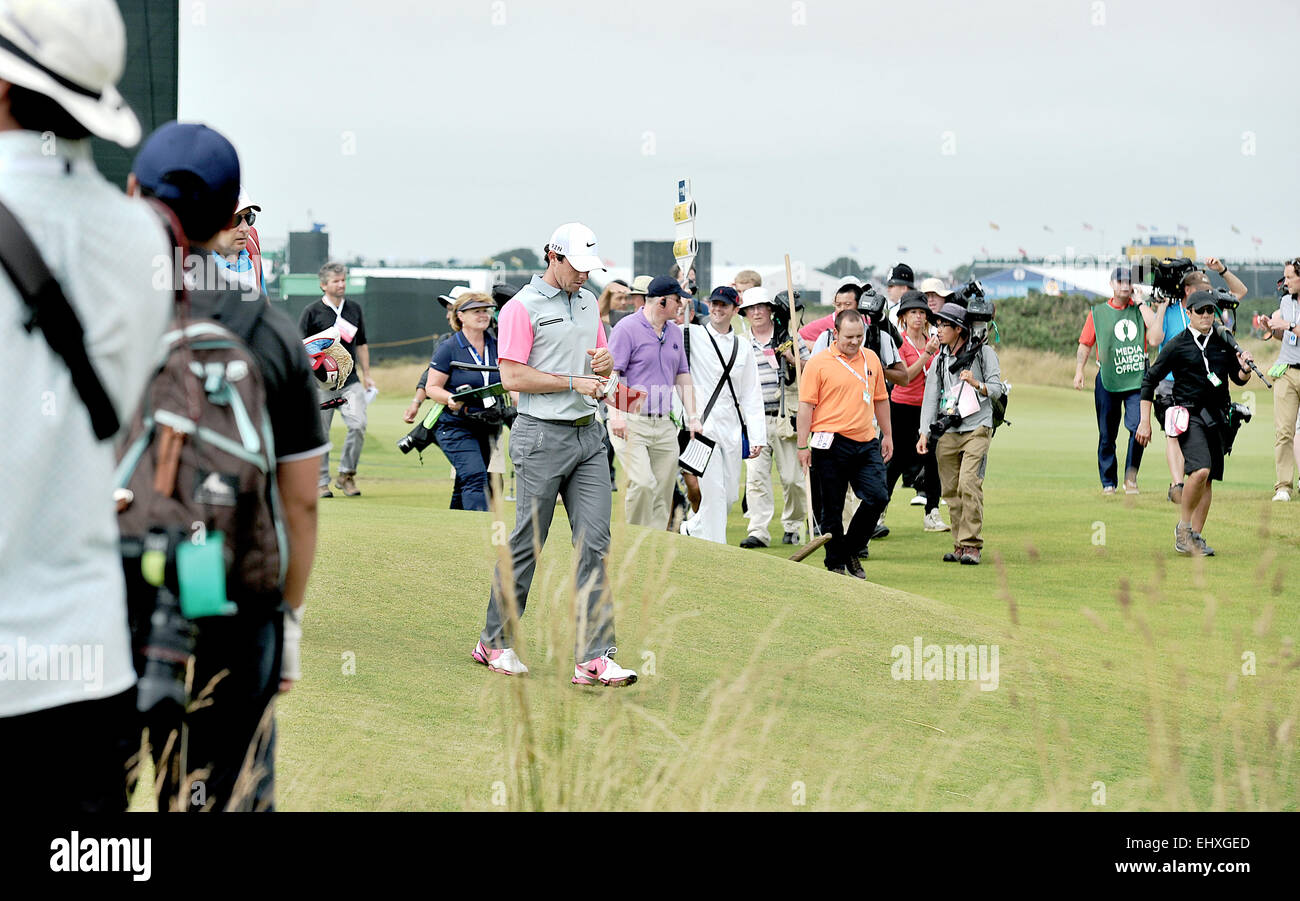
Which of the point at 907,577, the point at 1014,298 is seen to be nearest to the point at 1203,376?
the point at 907,577

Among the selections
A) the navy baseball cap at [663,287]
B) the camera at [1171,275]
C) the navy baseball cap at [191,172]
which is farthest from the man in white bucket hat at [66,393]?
the camera at [1171,275]

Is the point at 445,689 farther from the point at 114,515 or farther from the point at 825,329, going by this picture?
the point at 825,329

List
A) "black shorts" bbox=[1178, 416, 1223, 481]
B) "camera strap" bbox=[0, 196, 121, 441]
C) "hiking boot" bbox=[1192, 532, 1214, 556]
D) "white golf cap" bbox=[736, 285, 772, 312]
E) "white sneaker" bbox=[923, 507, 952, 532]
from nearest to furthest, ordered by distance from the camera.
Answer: "camera strap" bbox=[0, 196, 121, 441] → "black shorts" bbox=[1178, 416, 1223, 481] → "hiking boot" bbox=[1192, 532, 1214, 556] → "white golf cap" bbox=[736, 285, 772, 312] → "white sneaker" bbox=[923, 507, 952, 532]

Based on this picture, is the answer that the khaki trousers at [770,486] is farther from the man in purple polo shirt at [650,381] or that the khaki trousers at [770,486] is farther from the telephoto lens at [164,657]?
the telephoto lens at [164,657]

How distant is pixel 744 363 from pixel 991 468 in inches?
430

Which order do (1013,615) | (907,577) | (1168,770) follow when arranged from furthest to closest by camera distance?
(907,577) → (1168,770) → (1013,615)

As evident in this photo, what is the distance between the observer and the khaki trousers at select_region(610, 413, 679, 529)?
11273 mm

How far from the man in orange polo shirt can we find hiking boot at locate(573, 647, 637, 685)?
5.17 meters

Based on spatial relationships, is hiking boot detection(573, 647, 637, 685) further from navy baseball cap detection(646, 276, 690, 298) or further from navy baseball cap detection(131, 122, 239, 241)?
navy baseball cap detection(646, 276, 690, 298)

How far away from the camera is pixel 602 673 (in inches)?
268

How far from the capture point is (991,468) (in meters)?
22.8

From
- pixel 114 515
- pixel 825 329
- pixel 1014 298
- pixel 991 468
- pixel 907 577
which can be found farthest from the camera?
pixel 1014 298

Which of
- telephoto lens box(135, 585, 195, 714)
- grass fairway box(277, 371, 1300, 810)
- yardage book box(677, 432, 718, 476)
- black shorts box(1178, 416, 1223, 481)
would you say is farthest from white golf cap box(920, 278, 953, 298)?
telephoto lens box(135, 585, 195, 714)
